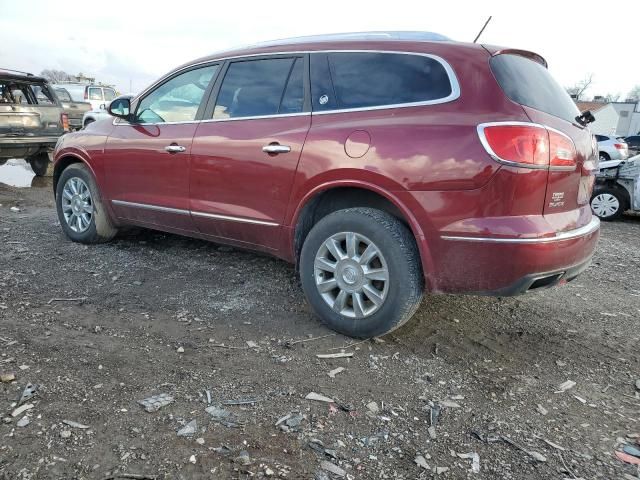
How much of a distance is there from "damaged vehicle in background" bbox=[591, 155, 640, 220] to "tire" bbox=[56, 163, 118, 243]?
7.30 meters

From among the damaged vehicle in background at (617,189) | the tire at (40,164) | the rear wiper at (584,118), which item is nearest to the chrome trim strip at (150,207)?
the rear wiper at (584,118)

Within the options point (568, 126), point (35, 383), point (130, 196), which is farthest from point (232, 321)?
point (568, 126)

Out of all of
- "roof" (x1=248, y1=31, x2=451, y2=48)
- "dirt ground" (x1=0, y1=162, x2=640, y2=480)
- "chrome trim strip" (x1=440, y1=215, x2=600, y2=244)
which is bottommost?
"dirt ground" (x1=0, y1=162, x2=640, y2=480)

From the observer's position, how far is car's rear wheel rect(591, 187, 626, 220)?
27.0ft

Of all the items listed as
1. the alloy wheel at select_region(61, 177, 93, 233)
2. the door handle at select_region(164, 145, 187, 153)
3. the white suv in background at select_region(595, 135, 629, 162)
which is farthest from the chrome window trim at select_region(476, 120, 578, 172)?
the white suv in background at select_region(595, 135, 629, 162)

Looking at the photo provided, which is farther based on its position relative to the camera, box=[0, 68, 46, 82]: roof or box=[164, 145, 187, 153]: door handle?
box=[0, 68, 46, 82]: roof

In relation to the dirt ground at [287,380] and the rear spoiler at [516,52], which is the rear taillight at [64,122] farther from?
the rear spoiler at [516,52]

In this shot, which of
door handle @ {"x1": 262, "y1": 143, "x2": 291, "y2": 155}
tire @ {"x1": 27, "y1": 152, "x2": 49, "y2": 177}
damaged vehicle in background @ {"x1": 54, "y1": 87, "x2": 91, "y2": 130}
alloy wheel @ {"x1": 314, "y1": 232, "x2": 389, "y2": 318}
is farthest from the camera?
damaged vehicle in background @ {"x1": 54, "y1": 87, "x2": 91, "y2": 130}

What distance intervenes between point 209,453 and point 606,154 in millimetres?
18612

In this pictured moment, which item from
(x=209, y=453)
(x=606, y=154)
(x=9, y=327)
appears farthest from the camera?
(x=606, y=154)

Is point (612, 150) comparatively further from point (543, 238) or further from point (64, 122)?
point (543, 238)

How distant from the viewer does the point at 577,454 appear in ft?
7.23

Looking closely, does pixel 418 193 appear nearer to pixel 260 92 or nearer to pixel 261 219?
pixel 261 219

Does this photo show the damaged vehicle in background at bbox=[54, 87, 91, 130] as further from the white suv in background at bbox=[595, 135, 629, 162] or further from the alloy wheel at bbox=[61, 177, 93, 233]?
the white suv in background at bbox=[595, 135, 629, 162]
